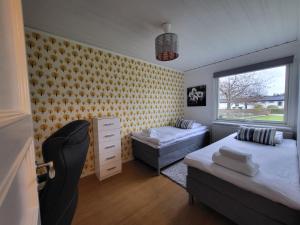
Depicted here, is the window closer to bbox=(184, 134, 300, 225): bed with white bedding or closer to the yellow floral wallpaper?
bbox=(184, 134, 300, 225): bed with white bedding

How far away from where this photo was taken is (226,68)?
3219 mm

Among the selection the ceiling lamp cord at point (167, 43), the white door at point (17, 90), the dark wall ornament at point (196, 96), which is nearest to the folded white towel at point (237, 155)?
the ceiling lamp cord at point (167, 43)

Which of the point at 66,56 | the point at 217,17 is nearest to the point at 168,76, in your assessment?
the point at 217,17

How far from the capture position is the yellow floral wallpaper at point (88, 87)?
76.1 inches

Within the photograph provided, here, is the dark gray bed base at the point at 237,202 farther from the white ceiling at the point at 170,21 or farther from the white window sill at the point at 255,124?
the white window sill at the point at 255,124

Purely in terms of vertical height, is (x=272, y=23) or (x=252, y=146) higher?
(x=272, y=23)

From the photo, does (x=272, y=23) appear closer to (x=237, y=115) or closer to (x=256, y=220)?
(x=237, y=115)

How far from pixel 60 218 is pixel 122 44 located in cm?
238

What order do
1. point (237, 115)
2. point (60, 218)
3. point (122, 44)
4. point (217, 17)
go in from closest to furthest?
point (60, 218) → point (217, 17) → point (122, 44) → point (237, 115)

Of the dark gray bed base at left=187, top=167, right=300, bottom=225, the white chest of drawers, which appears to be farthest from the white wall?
the white chest of drawers

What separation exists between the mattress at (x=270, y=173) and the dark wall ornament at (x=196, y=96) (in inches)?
76.2

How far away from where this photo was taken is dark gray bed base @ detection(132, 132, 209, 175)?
2.38 metres

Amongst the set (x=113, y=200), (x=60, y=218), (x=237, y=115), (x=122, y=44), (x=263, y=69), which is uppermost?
(x=122, y=44)

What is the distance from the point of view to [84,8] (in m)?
1.51
